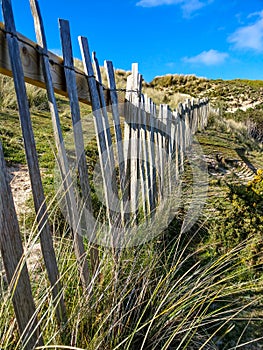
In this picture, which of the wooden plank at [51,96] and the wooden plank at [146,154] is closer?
the wooden plank at [51,96]

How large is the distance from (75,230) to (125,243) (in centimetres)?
50

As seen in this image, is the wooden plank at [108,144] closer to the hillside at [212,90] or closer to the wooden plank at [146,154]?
the wooden plank at [146,154]

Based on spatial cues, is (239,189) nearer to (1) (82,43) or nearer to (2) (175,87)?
A: (1) (82,43)

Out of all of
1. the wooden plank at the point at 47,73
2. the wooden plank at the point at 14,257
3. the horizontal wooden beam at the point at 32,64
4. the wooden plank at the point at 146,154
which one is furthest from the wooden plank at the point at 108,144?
the wooden plank at the point at 14,257

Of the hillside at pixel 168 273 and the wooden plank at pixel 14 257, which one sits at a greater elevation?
the wooden plank at pixel 14 257

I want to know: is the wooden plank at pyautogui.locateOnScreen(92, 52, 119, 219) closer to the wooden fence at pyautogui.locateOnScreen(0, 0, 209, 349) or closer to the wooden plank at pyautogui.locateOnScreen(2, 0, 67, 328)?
the wooden fence at pyautogui.locateOnScreen(0, 0, 209, 349)

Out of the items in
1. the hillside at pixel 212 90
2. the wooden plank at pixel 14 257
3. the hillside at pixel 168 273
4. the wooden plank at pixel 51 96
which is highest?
the hillside at pixel 212 90

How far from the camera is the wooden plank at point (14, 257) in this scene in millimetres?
1163

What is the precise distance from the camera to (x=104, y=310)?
1566mm

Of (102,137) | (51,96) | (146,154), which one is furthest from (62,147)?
(146,154)

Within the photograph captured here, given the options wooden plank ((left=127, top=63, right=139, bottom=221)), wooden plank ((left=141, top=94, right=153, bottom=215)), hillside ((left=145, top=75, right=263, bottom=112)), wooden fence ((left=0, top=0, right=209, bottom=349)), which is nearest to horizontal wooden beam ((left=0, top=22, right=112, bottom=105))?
wooden fence ((left=0, top=0, right=209, bottom=349))

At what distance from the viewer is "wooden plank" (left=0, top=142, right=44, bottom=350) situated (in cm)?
116

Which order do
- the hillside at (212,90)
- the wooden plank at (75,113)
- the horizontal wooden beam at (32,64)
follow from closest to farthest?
the horizontal wooden beam at (32,64), the wooden plank at (75,113), the hillside at (212,90)

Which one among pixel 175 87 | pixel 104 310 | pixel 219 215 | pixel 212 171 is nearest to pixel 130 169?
pixel 219 215
